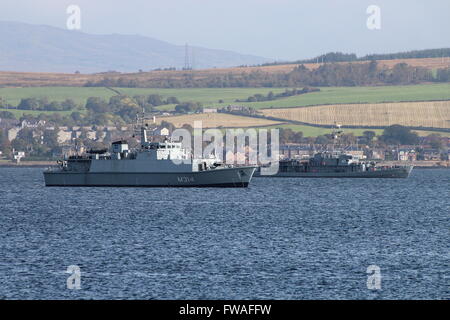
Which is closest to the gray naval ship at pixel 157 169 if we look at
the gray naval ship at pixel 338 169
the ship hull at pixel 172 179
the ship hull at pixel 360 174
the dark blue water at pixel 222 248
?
the ship hull at pixel 172 179

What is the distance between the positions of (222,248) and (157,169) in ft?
186

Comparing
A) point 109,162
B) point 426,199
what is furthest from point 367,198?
point 109,162

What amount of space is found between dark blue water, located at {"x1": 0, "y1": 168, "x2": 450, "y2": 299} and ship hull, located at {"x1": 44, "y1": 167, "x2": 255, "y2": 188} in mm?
14693

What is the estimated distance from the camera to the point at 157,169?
111m

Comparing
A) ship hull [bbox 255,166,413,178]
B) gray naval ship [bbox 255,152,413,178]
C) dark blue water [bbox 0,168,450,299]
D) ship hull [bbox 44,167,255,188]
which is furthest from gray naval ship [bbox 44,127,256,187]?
ship hull [bbox 255,166,413,178]

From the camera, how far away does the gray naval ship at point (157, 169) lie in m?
110

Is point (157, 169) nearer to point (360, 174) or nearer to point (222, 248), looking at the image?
point (222, 248)

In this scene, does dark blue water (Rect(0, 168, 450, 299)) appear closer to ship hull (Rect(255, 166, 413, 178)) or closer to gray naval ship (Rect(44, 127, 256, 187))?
Result: gray naval ship (Rect(44, 127, 256, 187))

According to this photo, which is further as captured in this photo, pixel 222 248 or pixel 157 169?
pixel 157 169

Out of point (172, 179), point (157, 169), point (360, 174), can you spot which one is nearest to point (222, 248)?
point (157, 169)

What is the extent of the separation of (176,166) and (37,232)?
48039mm

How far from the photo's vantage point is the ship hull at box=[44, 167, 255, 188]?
365 ft

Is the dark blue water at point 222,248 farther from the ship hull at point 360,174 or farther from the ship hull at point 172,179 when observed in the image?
the ship hull at point 360,174
